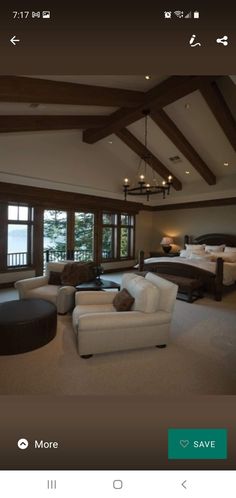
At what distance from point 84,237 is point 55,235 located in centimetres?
106

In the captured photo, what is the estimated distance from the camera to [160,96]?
4.28 meters

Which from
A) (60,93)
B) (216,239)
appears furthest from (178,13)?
(216,239)

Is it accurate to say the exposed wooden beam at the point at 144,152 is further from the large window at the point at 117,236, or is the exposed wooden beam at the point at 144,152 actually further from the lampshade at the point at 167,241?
the large window at the point at 117,236

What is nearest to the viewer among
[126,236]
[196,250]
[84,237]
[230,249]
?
[230,249]

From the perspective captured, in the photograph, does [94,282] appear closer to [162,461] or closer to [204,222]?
[162,461]

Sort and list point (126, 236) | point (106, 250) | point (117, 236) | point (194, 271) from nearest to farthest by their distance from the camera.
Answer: point (194, 271) < point (106, 250) < point (117, 236) < point (126, 236)

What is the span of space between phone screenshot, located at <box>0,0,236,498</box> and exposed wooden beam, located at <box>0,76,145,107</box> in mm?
22

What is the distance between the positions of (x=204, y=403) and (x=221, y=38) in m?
1.27

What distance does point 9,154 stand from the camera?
522cm

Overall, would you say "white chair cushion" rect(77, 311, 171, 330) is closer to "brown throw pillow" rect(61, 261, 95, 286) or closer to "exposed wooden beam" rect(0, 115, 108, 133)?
"brown throw pillow" rect(61, 261, 95, 286)

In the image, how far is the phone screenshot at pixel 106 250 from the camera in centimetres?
72

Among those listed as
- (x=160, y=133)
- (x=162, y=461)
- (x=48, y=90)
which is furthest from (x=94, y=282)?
(x=160, y=133)

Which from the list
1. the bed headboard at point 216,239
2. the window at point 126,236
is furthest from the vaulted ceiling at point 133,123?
the bed headboard at point 216,239

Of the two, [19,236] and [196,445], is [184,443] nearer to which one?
[196,445]
